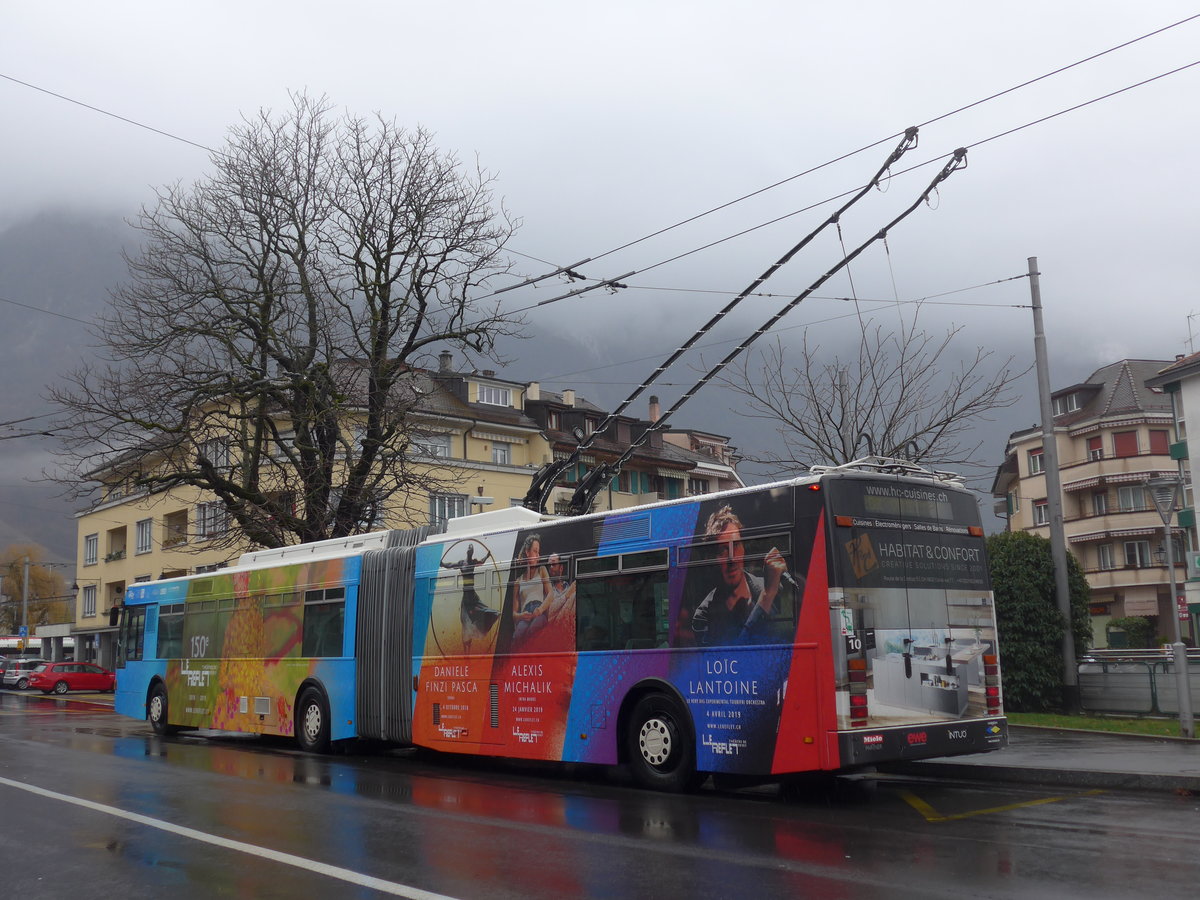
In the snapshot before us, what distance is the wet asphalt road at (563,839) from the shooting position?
279 inches

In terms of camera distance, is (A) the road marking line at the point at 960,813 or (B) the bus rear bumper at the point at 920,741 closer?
(A) the road marking line at the point at 960,813

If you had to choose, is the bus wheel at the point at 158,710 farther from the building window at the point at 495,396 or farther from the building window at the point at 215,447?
the building window at the point at 495,396

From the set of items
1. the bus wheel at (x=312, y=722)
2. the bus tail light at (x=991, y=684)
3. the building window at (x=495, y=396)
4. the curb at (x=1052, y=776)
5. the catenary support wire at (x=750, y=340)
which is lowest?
the curb at (x=1052, y=776)

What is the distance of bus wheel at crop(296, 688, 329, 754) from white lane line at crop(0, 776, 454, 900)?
18.5ft

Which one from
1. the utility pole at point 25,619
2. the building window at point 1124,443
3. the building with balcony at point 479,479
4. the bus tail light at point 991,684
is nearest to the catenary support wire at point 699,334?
the bus tail light at point 991,684

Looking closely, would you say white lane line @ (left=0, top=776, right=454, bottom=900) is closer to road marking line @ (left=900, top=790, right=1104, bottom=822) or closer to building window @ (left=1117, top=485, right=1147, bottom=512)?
road marking line @ (left=900, top=790, right=1104, bottom=822)

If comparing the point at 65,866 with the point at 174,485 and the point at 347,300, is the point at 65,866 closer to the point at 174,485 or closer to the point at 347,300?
the point at 174,485

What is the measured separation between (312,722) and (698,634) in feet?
27.8

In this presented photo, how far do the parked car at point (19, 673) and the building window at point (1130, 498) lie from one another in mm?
54009

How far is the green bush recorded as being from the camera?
2142cm

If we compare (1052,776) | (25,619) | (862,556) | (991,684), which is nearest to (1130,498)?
(1052,776)

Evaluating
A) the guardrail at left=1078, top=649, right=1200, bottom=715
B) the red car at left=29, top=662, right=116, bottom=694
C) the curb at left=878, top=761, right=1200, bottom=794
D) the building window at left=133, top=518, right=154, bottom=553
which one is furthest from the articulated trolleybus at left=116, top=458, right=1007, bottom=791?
the building window at left=133, top=518, right=154, bottom=553

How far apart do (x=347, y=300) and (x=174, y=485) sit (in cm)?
619

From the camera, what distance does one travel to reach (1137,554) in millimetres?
60312
